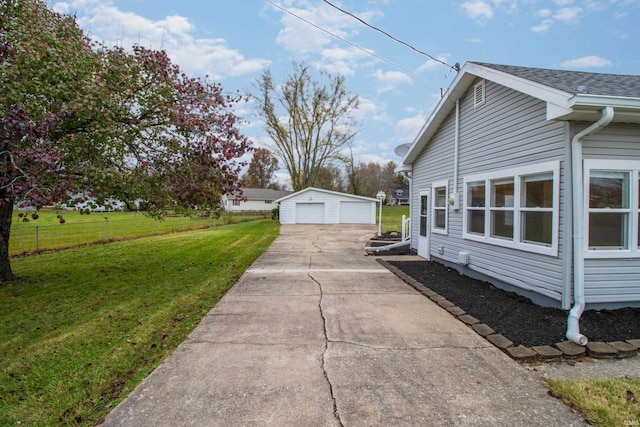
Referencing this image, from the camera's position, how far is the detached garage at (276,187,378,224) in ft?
88.7

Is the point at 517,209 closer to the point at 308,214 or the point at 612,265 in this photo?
the point at 612,265

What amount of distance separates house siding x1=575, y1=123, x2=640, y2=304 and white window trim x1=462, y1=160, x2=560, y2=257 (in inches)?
17.2

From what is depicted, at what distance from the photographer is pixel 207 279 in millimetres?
7133

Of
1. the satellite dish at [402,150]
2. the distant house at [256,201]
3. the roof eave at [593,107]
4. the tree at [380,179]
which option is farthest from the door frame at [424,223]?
the tree at [380,179]

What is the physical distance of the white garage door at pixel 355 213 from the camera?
90.2 feet

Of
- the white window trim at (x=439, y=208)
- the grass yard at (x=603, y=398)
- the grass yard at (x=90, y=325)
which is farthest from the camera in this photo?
the white window trim at (x=439, y=208)

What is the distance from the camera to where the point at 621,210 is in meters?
4.55

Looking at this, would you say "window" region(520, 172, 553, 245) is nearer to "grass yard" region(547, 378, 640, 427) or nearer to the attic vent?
the attic vent

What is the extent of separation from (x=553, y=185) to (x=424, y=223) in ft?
16.5

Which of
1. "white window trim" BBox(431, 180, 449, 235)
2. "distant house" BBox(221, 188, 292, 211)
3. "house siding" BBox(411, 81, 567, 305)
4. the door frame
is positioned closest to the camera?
"house siding" BBox(411, 81, 567, 305)

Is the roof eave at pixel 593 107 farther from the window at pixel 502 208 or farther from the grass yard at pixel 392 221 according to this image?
the grass yard at pixel 392 221

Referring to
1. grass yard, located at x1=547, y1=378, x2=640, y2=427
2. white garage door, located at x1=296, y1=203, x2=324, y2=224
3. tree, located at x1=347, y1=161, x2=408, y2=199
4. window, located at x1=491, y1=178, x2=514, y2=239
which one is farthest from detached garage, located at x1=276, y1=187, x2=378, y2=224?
tree, located at x1=347, y1=161, x2=408, y2=199

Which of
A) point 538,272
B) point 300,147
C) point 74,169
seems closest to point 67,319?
point 74,169

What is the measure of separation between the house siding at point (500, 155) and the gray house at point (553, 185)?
0.02 meters
